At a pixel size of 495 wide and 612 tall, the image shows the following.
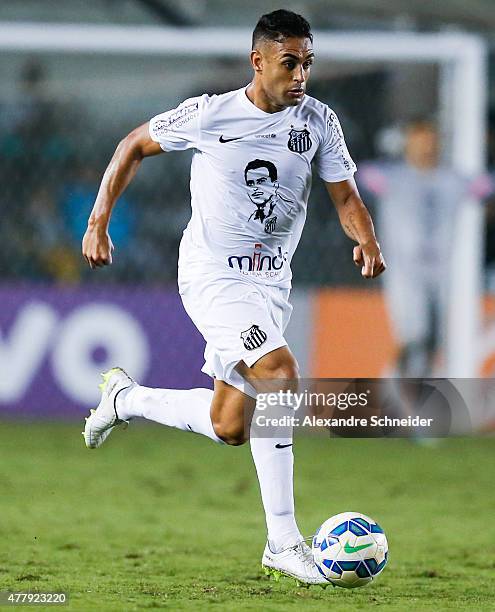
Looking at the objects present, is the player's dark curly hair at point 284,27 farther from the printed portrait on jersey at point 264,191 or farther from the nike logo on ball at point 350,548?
the nike logo on ball at point 350,548

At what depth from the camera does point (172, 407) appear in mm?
5414

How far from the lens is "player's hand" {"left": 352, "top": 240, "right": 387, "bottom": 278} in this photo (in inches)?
195

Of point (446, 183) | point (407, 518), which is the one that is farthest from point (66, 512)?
point (446, 183)

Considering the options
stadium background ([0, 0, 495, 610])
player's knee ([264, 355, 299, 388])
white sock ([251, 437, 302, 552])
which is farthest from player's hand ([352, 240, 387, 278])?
stadium background ([0, 0, 495, 610])

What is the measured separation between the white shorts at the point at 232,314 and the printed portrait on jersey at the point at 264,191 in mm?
234

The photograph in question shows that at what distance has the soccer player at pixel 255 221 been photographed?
195 inches

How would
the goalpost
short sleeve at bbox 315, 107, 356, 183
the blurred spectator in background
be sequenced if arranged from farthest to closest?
1. the goalpost
2. the blurred spectator in background
3. short sleeve at bbox 315, 107, 356, 183

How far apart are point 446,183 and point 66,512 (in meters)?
4.59

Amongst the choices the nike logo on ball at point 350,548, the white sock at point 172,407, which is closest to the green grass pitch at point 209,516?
the nike logo on ball at point 350,548

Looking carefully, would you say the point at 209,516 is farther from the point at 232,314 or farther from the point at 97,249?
the point at 97,249

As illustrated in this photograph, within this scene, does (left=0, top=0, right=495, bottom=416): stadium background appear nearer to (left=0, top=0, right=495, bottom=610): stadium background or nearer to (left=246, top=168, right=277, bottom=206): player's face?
(left=0, top=0, right=495, bottom=610): stadium background

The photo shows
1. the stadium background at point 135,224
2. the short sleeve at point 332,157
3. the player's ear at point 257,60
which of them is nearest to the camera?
the player's ear at point 257,60

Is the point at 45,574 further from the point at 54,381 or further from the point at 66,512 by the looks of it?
the point at 54,381

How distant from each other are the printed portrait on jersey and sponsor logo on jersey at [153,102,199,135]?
323 millimetres
